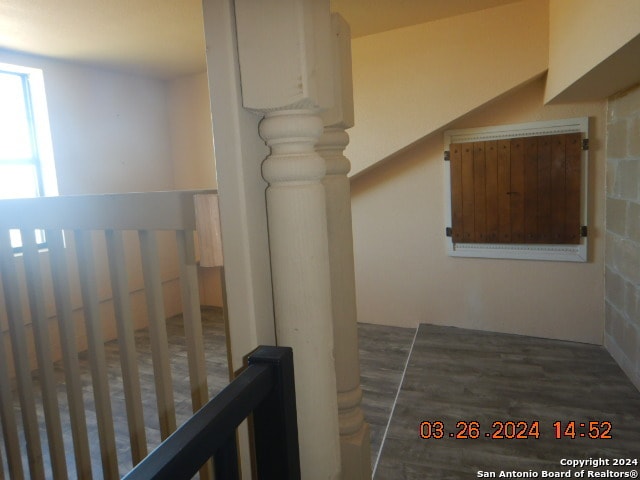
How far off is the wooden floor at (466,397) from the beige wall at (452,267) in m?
0.18

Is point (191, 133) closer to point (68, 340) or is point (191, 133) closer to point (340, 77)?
point (68, 340)

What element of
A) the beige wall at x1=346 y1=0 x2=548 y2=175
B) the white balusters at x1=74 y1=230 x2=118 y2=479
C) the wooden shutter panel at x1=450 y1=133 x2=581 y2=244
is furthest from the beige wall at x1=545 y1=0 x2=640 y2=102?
the white balusters at x1=74 y1=230 x2=118 y2=479

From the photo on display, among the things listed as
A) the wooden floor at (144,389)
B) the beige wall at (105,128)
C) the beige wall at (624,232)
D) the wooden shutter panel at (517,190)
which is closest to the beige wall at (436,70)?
the wooden shutter panel at (517,190)

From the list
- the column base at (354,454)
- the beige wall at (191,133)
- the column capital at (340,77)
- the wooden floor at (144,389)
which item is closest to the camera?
the column capital at (340,77)

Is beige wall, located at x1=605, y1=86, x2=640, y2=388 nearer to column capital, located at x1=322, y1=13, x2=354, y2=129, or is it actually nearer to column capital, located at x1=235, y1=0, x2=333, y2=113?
column capital, located at x1=322, y1=13, x2=354, y2=129

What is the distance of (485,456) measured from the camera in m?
2.09

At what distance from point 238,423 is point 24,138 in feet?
12.8

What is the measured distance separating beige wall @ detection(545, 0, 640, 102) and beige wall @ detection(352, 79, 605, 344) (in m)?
0.51

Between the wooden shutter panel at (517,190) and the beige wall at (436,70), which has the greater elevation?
the beige wall at (436,70)

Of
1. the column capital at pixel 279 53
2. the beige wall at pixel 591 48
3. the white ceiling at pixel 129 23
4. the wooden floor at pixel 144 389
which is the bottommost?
the wooden floor at pixel 144 389

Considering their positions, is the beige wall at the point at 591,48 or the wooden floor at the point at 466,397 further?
the wooden floor at the point at 466,397

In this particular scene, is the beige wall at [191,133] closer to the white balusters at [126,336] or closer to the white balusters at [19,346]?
the white balusters at [19,346]

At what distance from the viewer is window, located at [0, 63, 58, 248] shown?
135 inches

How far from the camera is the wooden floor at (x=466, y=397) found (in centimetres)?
208
